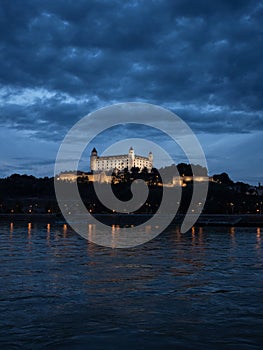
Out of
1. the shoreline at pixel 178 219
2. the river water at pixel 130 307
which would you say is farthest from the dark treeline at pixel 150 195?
the river water at pixel 130 307

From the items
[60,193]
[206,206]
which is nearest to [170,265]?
[206,206]

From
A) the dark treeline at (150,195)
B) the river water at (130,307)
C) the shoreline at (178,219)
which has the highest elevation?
the dark treeline at (150,195)

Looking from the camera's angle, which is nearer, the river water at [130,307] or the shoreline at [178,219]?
the river water at [130,307]

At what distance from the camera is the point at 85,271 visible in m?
19.1

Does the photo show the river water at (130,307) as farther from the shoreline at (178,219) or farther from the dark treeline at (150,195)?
the dark treeline at (150,195)

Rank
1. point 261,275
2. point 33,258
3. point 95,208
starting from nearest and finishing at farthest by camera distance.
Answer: point 261,275
point 33,258
point 95,208

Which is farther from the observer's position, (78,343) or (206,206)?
(206,206)

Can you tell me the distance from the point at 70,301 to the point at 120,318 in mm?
2365

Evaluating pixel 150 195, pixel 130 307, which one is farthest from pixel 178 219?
pixel 130 307

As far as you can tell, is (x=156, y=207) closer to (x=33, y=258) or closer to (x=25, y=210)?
(x=25, y=210)

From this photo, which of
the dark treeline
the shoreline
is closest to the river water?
the shoreline

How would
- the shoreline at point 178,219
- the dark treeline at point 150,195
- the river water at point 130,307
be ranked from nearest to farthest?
the river water at point 130,307, the shoreline at point 178,219, the dark treeline at point 150,195

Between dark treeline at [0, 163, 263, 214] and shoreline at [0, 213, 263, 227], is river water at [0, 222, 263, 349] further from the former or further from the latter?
dark treeline at [0, 163, 263, 214]

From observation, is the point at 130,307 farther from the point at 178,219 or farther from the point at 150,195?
the point at 150,195
